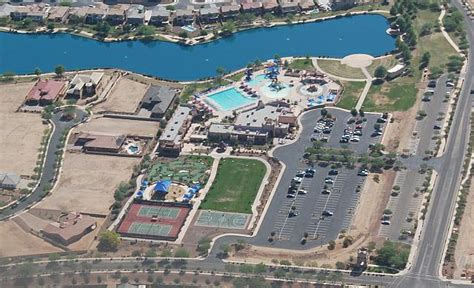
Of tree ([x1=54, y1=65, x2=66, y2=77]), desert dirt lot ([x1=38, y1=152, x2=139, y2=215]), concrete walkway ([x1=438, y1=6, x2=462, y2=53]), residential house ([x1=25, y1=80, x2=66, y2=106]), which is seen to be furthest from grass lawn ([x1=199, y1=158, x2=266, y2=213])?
concrete walkway ([x1=438, y1=6, x2=462, y2=53])

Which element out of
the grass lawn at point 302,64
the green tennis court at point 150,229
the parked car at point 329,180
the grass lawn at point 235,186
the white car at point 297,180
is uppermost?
the grass lawn at point 302,64

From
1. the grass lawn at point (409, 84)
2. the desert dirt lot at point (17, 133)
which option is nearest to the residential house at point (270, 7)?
the grass lawn at point (409, 84)

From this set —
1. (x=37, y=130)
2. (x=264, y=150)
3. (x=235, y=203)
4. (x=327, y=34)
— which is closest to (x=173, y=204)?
(x=235, y=203)

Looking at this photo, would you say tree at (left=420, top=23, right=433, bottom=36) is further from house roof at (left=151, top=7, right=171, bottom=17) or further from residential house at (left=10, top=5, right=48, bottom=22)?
residential house at (left=10, top=5, right=48, bottom=22)

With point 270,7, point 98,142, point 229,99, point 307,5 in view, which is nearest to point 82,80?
point 98,142

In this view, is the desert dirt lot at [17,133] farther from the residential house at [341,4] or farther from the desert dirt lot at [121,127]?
the residential house at [341,4]

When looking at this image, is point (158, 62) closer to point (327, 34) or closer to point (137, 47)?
point (137, 47)
